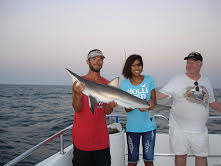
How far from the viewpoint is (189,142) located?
323cm

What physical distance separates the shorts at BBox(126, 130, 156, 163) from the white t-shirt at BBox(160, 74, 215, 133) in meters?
0.51

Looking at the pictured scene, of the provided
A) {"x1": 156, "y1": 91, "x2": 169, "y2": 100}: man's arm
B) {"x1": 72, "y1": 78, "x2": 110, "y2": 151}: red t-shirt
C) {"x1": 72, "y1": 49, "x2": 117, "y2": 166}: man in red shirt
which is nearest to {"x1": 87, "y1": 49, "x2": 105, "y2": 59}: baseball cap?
{"x1": 72, "y1": 49, "x2": 117, "y2": 166}: man in red shirt

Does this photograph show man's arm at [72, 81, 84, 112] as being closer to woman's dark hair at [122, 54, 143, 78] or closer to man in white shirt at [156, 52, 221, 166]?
woman's dark hair at [122, 54, 143, 78]

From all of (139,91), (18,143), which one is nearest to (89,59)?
(139,91)

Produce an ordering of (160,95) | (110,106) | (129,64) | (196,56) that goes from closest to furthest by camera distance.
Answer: (110,106) → (196,56) → (160,95) → (129,64)

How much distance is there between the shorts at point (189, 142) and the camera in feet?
10.3

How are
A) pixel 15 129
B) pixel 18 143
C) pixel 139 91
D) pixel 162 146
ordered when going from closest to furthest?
pixel 139 91, pixel 162 146, pixel 18 143, pixel 15 129

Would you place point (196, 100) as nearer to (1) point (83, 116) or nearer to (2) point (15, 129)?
(1) point (83, 116)

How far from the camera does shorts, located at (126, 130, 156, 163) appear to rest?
11.0 ft

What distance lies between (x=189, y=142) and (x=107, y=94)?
1.78 metres

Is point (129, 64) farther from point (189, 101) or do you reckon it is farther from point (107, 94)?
point (189, 101)

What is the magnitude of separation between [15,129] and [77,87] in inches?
478

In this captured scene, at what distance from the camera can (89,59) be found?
9.90ft

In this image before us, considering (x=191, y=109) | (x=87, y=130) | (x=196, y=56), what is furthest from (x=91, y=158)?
(x=196, y=56)
